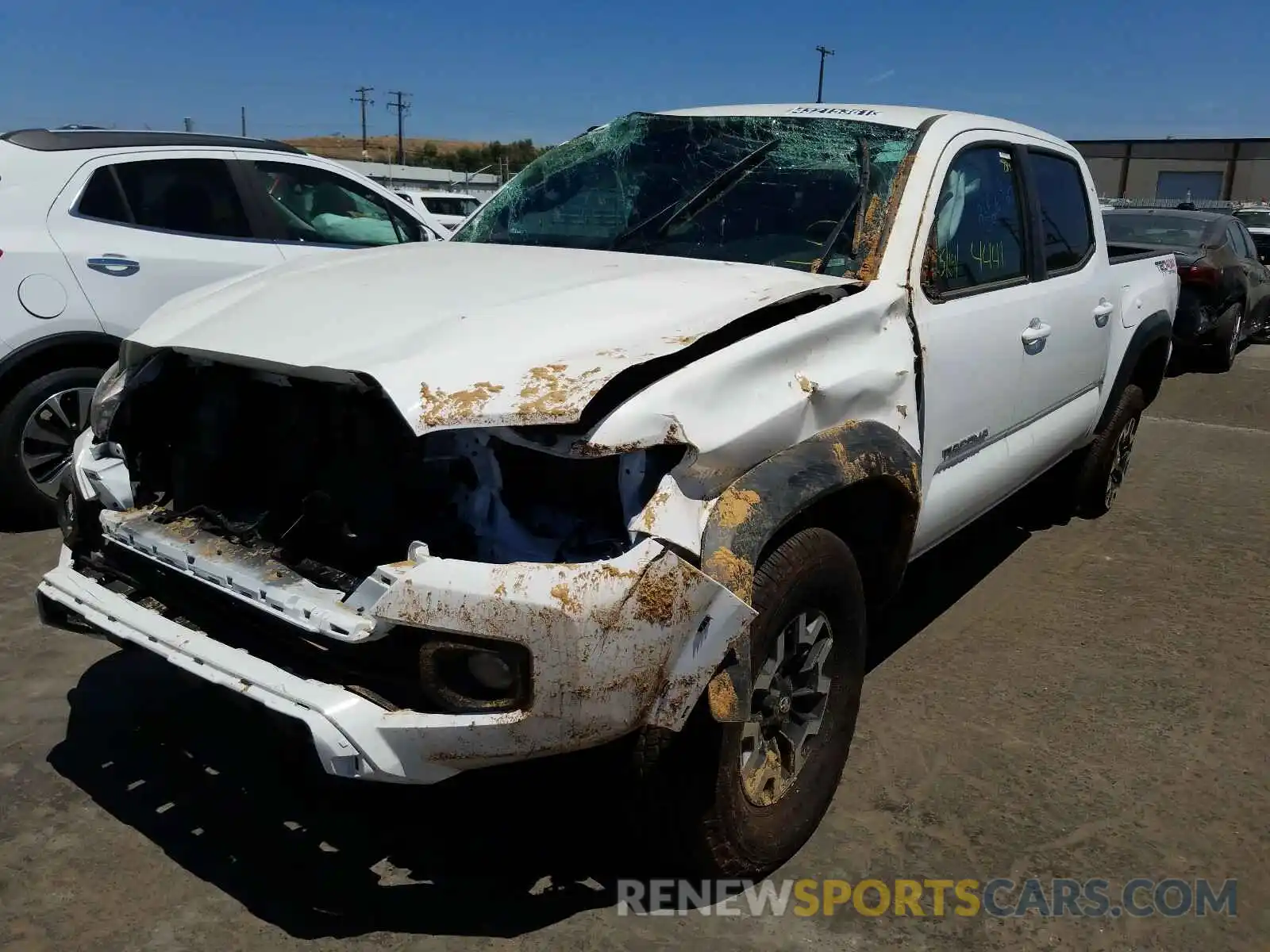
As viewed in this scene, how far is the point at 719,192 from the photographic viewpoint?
3445mm

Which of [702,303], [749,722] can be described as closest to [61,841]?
[749,722]

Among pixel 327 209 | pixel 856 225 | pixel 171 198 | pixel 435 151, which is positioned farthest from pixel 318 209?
pixel 435 151

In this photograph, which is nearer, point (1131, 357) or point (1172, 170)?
point (1131, 357)

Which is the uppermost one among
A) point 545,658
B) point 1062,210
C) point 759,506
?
point 1062,210

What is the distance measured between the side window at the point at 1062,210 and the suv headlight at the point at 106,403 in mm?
3245

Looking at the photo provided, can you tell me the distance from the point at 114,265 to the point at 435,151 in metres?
96.5

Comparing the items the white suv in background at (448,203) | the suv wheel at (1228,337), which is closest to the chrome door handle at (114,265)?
the suv wheel at (1228,337)

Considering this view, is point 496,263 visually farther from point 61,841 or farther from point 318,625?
point 61,841

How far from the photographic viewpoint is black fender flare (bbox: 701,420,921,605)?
2137mm

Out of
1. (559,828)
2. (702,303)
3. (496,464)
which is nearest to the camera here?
(496,464)

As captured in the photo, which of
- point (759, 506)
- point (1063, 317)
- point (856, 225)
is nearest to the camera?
point (759, 506)

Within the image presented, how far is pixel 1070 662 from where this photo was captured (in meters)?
4.01

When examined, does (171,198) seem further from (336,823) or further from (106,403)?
(336,823)

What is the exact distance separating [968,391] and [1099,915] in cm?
152
